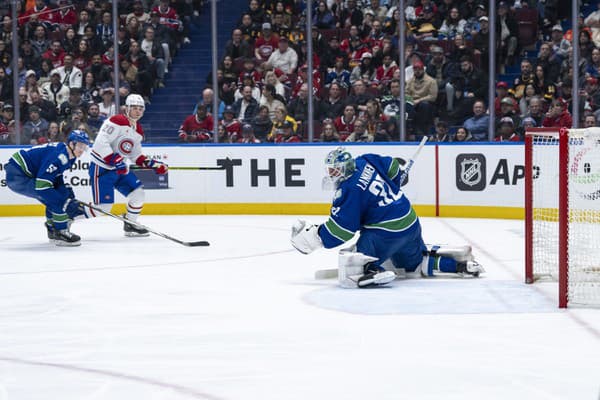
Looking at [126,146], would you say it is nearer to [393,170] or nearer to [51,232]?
[51,232]

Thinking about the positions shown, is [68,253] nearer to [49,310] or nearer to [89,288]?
[89,288]

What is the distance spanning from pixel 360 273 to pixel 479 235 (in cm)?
318

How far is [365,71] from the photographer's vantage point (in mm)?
10992

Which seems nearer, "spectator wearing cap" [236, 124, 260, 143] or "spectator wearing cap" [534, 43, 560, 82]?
"spectator wearing cap" [534, 43, 560, 82]

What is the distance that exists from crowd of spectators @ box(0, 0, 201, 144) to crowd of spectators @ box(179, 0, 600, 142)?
86 centimetres

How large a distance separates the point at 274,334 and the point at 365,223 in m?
1.50

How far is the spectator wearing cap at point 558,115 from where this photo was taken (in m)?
10.0

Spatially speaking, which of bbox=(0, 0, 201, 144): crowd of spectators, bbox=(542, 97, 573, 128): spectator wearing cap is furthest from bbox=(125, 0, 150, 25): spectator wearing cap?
bbox=(542, 97, 573, 128): spectator wearing cap

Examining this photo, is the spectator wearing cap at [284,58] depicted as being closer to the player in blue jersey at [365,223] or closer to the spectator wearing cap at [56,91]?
the spectator wearing cap at [56,91]

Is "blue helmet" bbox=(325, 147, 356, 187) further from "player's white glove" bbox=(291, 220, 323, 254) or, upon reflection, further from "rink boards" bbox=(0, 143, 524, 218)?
"rink boards" bbox=(0, 143, 524, 218)

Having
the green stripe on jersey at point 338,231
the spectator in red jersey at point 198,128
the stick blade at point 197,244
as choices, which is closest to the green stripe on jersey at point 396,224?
the green stripe on jersey at point 338,231

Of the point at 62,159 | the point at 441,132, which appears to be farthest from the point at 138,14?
the point at 62,159

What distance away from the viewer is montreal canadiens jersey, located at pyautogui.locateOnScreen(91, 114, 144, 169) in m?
8.60

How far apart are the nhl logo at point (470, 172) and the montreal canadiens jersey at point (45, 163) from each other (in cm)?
409
